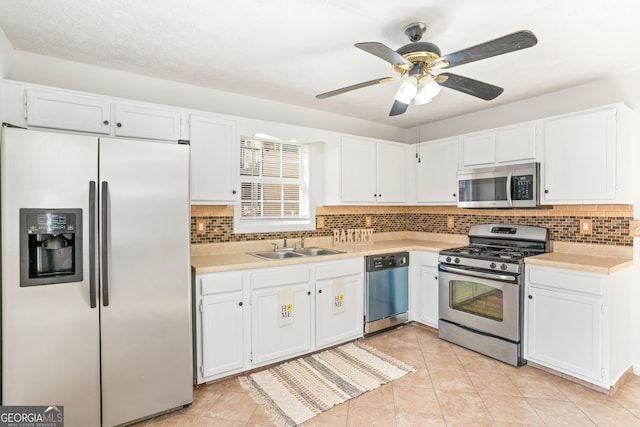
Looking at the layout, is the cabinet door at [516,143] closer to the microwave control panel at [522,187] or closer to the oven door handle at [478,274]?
the microwave control panel at [522,187]

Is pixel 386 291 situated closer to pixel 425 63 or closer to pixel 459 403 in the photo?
pixel 459 403

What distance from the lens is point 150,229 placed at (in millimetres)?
2096

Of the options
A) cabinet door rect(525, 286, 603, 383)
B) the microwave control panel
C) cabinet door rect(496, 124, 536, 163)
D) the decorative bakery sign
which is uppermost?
cabinet door rect(496, 124, 536, 163)

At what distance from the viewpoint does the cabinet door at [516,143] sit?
121 inches

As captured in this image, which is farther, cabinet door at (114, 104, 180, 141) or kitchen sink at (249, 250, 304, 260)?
kitchen sink at (249, 250, 304, 260)

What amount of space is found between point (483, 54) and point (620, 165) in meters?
1.77

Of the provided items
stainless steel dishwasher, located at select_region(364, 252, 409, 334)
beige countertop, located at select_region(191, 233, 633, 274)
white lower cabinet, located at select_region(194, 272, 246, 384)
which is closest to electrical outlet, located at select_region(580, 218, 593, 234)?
beige countertop, located at select_region(191, 233, 633, 274)

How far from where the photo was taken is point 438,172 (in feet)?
12.8

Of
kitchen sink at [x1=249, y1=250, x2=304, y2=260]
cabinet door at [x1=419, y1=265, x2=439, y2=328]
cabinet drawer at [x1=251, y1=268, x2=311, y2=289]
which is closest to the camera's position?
cabinet drawer at [x1=251, y1=268, x2=311, y2=289]

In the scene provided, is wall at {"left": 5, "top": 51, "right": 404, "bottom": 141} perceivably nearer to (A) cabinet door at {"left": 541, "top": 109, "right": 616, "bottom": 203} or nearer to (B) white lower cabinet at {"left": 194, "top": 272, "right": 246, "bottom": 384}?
(B) white lower cabinet at {"left": 194, "top": 272, "right": 246, "bottom": 384}

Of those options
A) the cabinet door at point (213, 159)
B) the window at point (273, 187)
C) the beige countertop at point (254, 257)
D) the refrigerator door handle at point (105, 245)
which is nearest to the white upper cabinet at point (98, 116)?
the cabinet door at point (213, 159)

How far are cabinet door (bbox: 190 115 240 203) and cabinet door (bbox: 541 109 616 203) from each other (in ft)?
9.05

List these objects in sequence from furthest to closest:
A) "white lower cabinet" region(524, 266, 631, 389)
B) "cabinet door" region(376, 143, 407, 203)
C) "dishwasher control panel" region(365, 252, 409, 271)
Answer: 1. "cabinet door" region(376, 143, 407, 203)
2. "dishwasher control panel" region(365, 252, 409, 271)
3. "white lower cabinet" region(524, 266, 631, 389)

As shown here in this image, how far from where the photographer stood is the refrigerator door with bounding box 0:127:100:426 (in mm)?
1759
